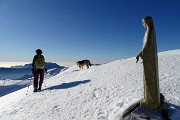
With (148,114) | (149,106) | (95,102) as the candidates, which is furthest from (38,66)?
(148,114)

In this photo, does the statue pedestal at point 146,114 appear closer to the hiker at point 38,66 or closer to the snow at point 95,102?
the snow at point 95,102

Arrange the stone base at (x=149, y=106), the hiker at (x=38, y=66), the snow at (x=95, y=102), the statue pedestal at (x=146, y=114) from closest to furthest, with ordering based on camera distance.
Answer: the statue pedestal at (x=146, y=114) → the stone base at (x=149, y=106) → the snow at (x=95, y=102) → the hiker at (x=38, y=66)

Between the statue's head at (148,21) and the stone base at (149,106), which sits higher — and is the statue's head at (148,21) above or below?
above

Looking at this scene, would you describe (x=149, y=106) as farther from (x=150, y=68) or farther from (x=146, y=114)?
(x=150, y=68)

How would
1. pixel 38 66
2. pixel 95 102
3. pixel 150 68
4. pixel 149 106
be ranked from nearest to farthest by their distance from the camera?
pixel 150 68, pixel 149 106, pixel 95 102, pixel 38 66

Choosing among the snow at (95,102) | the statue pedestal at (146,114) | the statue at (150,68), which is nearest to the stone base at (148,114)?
the statue pedestal at (146,114)

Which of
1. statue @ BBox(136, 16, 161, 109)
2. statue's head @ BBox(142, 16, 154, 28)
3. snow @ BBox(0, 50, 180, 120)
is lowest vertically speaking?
snow @ BBox(0, 50, 180, 120)

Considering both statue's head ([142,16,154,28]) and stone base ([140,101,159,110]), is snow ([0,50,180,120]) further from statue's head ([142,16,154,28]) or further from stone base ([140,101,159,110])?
statue's head ([142,16,154,28])

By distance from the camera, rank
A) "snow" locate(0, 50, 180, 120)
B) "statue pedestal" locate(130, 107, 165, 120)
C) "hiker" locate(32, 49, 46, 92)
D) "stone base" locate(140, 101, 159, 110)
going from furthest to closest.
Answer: "hiker" locate(32, 49, 46, 92) → "snow" locate(0, 50, 180, 120) → "stone base" locate(140, 101, 159, 110) → "statue pedestal" locate(130, 107, 165, 120)

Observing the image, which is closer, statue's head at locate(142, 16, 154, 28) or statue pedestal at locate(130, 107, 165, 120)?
statue pedestal at locate(130, 107, 165, 120)

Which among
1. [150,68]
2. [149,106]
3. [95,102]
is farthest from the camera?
[95,102]

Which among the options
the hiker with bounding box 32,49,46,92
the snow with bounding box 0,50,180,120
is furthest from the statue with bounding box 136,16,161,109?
the hiker with bounding box 32,49,46,92

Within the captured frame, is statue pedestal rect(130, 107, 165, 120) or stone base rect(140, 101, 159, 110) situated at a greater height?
stone base rect(140, 101, 159, 110)

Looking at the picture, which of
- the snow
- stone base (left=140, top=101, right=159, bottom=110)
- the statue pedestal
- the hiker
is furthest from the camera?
the hiker
